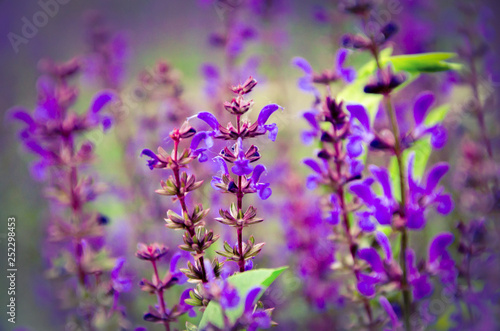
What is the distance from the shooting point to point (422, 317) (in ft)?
4.00

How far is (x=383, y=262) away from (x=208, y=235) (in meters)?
0.43

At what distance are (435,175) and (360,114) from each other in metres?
0.22

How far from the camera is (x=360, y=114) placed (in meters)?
1.05

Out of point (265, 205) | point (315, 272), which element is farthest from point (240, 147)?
point (265, 205)

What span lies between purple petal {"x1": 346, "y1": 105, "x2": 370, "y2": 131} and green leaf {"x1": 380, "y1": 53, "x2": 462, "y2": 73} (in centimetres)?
17

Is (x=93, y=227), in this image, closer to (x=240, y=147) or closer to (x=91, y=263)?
(x=91, y=263)

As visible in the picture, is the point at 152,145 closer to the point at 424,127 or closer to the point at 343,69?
the point at 343,69

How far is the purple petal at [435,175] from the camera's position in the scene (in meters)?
1.03

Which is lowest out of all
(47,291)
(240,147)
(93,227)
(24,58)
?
(47,291)

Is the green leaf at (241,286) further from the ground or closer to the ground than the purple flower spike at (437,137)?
closer to the ground

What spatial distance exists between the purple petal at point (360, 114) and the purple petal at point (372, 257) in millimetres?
287

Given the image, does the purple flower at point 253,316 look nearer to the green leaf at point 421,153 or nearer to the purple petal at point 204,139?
the purple petal at point 204,139
